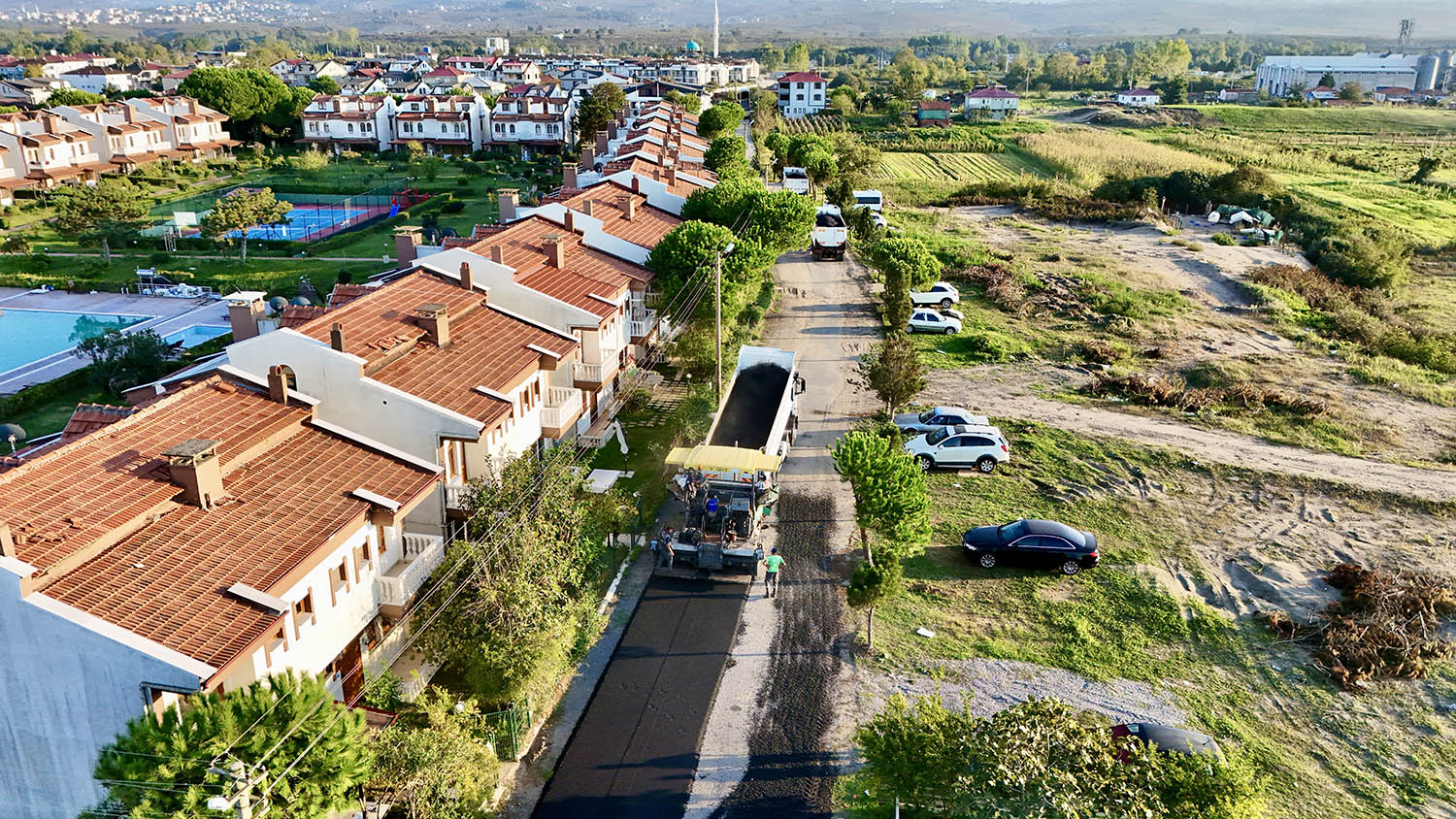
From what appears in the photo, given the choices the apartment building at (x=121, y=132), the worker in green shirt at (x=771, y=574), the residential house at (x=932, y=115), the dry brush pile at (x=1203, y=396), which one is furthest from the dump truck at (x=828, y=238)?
the residential house at (x=932, y=115)

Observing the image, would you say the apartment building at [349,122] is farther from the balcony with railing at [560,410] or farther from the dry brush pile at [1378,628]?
the dry brush pile at [1378,628]

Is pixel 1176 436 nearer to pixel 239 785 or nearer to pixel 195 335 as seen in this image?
pixel 239 785

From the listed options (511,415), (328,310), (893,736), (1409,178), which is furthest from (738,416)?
(1409,178)

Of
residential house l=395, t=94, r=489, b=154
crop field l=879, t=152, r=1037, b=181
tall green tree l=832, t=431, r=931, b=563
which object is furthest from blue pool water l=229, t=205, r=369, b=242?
tall green tree l=832, t=431, r=931, b=563

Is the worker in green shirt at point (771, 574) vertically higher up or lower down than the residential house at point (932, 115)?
lower down

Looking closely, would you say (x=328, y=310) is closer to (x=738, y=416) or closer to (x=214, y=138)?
(x=738, y=416)

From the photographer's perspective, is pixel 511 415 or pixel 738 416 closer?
pixel 511 415

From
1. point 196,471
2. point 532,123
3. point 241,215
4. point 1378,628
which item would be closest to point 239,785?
point 196,471
